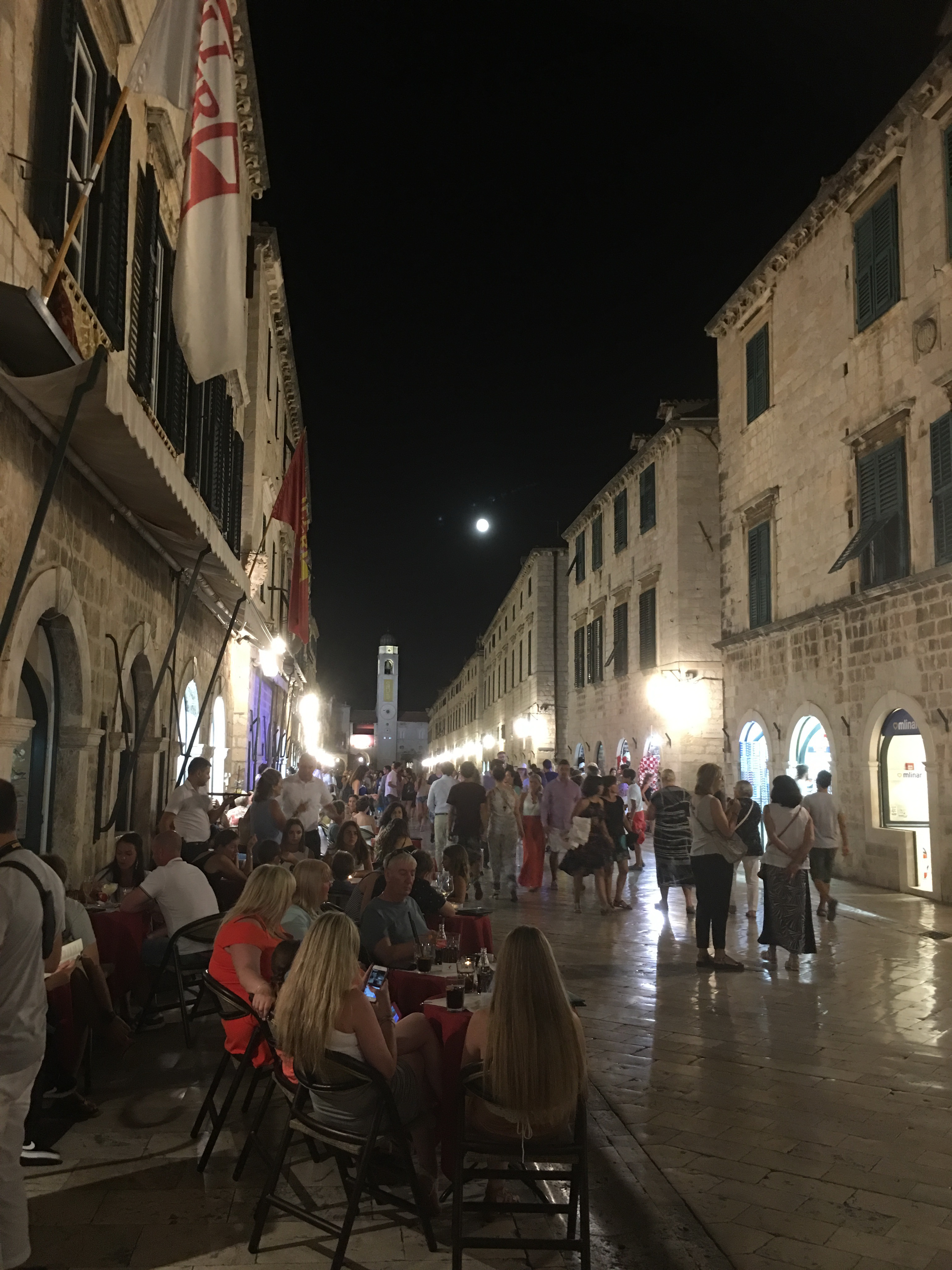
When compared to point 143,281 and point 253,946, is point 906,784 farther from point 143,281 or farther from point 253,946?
point 143,281

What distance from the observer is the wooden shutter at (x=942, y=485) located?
1205 centimetres

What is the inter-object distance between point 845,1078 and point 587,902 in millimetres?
6974

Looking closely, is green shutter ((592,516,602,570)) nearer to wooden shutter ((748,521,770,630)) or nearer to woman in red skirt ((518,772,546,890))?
wooden shutter ((748,521,770,630))

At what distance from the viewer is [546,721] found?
3547cm

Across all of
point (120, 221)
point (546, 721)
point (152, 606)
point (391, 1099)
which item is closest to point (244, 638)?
point (152, 606)

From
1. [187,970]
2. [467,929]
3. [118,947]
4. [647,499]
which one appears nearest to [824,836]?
[467,929]

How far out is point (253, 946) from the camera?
4836 mm

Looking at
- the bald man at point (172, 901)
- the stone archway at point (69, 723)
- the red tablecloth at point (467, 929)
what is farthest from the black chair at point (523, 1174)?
the stone archway at point (69, 723)

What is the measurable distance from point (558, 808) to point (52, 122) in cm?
1018

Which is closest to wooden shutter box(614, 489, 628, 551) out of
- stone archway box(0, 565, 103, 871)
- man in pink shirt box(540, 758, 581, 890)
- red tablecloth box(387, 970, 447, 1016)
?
man in pink shirt box(540, 758, 581, 890)

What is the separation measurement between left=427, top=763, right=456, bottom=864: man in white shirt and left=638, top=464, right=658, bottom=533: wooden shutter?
11535 millimetres

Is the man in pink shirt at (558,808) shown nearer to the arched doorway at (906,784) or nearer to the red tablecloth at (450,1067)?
the arched doorway at (906,784)

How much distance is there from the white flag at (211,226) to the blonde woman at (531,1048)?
453 cm

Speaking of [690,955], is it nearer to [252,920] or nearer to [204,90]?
[252,920]
